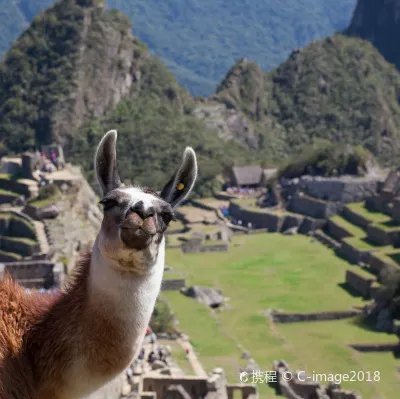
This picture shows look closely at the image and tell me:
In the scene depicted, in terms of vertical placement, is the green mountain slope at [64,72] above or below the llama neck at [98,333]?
below

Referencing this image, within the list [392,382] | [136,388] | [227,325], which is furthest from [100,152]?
[227,325]

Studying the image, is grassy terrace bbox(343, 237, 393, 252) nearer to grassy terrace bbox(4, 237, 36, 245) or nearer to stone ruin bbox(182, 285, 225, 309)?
stone ruin bbox(182, 285, 225, 309)

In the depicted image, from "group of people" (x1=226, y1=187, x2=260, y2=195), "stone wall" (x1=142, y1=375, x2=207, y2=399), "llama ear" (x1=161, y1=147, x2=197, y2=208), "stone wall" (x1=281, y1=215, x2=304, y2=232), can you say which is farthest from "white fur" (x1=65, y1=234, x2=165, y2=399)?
"group of people" (x1=226, y1=187, x2=260, y2=195)

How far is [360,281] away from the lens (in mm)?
30516

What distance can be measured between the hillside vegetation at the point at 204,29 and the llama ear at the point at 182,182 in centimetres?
8541

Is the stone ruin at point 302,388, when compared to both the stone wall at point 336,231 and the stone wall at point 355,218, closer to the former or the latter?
the stone wall at point 336,231

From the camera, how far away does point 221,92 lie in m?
78.6

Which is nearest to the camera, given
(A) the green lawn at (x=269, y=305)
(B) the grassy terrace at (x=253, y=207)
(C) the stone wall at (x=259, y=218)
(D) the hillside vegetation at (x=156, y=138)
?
(A) the green lawn at (x=269, y=305)

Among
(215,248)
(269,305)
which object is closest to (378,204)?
(215,248)

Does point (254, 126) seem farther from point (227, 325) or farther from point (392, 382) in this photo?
point (392, 382)

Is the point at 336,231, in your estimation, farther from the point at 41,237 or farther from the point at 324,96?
the point at 324,96

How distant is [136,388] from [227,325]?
10645mm

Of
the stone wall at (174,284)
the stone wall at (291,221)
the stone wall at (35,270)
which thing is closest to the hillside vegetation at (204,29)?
the stone wall at (291,221)

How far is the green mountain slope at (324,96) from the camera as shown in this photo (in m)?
77.4
